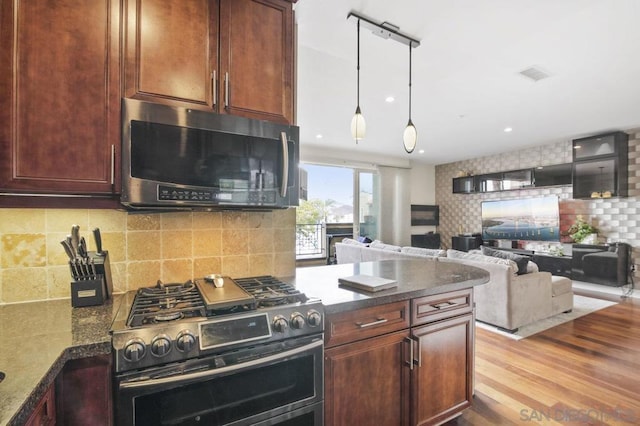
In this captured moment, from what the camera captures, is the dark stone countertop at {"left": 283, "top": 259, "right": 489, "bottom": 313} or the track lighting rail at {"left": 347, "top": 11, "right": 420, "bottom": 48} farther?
the track lighting rail at {"left": 347, "top": 11, "right": 420, "bottom": 48}

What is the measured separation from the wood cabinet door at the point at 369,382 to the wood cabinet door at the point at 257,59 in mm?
1256

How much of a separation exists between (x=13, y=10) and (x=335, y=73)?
103 inches

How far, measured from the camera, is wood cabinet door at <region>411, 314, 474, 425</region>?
1.66 meters

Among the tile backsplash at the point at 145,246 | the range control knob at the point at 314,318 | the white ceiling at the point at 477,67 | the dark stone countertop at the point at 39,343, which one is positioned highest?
the white ceiling at the point at 477,67

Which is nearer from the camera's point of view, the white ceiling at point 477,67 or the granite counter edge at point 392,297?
the granite counter edge at point 392,297

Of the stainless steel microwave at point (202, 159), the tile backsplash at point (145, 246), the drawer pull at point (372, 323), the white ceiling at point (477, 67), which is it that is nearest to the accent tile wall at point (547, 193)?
the white ceiling at point (477, 67)

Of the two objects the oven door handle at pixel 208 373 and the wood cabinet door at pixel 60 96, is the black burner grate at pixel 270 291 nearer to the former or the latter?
the oven door handle at pixel 208 373

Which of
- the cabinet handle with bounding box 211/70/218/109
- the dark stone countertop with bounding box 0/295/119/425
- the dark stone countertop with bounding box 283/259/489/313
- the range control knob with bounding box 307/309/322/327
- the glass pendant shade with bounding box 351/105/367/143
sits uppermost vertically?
the glass pendant shade with bounding box 351/105/367/143

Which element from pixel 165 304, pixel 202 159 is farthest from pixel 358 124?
pixel 165 304

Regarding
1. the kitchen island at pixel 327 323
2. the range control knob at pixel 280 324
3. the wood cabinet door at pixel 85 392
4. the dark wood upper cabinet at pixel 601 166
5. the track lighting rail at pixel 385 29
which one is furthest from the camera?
the dark wood upper cabinet at pixel 601 166

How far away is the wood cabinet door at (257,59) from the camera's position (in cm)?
154

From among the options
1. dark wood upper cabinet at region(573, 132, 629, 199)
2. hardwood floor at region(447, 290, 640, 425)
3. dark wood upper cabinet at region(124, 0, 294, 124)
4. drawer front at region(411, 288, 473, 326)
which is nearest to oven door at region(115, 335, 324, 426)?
drawer front at region(411, 288, 473, 326)

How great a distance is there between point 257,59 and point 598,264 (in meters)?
6.27

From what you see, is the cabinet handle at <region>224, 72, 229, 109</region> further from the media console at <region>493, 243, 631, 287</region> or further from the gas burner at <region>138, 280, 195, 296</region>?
the media console at <region>493, 243, 631, 287</region>
